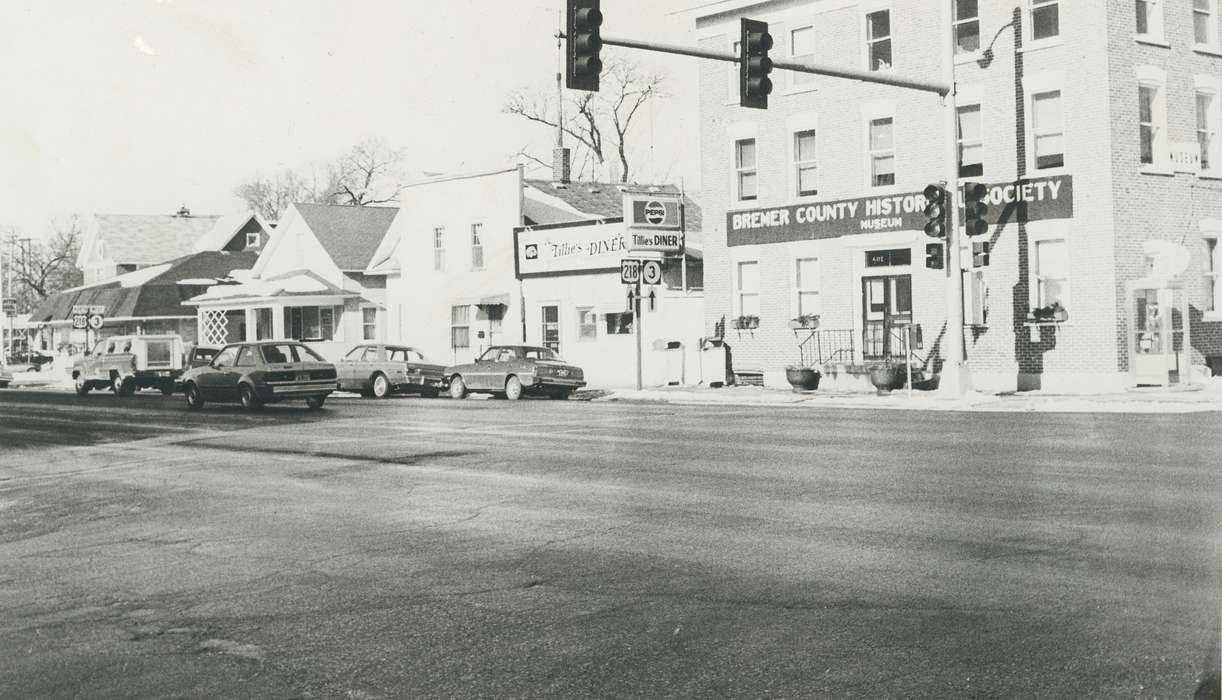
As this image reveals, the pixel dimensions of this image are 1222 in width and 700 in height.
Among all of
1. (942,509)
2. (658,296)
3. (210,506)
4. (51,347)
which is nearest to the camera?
(942,509)

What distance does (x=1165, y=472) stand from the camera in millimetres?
12789

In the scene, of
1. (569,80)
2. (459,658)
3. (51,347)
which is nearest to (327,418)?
(569,80)

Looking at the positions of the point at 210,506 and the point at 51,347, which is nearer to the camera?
the point at 210,506

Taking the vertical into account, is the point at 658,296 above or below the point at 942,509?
above

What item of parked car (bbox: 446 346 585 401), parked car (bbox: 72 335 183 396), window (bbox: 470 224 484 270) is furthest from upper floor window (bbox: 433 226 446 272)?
parked car (bbox: 446 346 585 401)

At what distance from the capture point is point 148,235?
281 feet

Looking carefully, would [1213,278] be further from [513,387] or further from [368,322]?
[368,322]

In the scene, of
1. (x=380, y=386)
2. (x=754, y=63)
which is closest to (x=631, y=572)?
(x=754, y=63)

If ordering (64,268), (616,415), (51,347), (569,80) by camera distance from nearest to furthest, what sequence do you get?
(569,80) < (616,415) < (51,347) < (64,268)

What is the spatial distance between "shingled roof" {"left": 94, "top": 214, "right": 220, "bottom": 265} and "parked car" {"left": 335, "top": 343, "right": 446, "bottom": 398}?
5097 cm

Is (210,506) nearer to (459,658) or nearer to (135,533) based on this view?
(135,533)

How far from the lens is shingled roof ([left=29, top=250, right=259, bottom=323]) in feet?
219

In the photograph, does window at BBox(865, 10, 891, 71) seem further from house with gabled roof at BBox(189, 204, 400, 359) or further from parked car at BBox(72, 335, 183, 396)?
house with gabled roof at BBox(189, 204, 400, 359)

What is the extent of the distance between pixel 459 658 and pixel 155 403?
3067 centimetres
